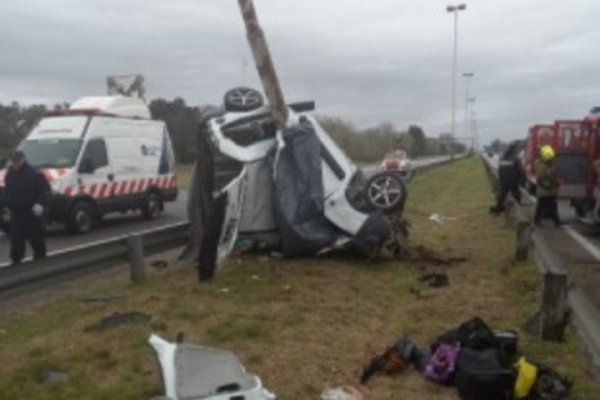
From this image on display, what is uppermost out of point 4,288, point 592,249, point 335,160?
point 335,160

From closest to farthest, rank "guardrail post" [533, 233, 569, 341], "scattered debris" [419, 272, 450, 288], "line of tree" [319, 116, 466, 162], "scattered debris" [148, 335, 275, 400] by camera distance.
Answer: "scattered debris" [148, 335, 275, 400], "guardrail post" [533, 233, 569, 341], "scattered debris" [419, 272, 450, 288], "line of tree" [319, 116, 466, 162]


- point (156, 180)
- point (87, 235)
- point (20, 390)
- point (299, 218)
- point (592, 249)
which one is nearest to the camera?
point (20, 390)

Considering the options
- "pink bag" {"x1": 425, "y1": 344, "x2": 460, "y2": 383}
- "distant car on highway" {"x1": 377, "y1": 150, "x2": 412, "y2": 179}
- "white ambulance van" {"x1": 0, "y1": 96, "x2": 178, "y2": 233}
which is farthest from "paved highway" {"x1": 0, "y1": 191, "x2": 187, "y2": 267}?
"distant car on highway" {"x1": 377, "y1": 150, "x2": 412, "y2": 179}

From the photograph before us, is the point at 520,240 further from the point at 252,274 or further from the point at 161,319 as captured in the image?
the point at 161,319

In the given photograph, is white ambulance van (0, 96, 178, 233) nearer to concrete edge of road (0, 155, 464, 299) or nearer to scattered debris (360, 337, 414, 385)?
concrete edge of road (0, 155, 464, 299)

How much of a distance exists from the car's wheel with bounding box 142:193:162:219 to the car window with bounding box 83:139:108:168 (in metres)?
2.18

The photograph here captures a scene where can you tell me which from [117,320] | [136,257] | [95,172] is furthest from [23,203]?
[95,172]

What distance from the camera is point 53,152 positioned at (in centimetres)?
1711

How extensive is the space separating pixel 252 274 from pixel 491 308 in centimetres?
317

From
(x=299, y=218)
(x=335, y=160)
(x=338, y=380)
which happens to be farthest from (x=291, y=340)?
(x=335, y=160)

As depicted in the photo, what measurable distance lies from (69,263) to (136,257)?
4.91 feet

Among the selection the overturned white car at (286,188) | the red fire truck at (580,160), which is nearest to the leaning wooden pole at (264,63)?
the overturned white car at (286,188)

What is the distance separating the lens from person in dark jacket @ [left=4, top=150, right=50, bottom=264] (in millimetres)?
11641

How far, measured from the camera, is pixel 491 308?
823 centimetres
